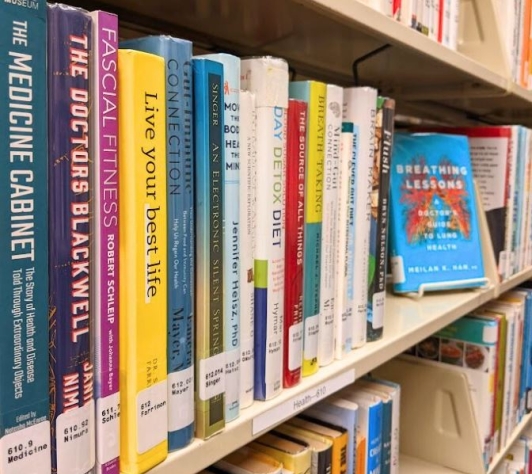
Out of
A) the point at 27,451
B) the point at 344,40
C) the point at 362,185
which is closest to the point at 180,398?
the point at 27,451

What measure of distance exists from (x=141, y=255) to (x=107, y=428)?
13 cm

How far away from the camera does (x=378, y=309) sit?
0.77m

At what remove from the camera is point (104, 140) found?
397 mm

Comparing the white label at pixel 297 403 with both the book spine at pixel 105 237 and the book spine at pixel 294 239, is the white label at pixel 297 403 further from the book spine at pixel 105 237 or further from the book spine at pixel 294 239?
the book spine at pixel 105 237

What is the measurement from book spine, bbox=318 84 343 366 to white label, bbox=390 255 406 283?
0.36m

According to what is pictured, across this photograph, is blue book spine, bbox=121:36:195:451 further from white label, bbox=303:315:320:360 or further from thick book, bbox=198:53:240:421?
white label, bbox=303:315:320:360

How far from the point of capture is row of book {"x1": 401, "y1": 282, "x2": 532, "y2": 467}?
3.85 ft

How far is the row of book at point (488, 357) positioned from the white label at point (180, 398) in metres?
0.77

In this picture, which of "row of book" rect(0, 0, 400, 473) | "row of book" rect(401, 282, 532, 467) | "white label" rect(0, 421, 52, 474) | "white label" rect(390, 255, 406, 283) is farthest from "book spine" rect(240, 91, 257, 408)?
"row of book" rect(401, 282, 532, 467)

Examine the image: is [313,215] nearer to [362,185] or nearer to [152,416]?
[362,185]

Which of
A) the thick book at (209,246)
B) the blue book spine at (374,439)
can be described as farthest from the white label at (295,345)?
the blue book spine at (374,439)

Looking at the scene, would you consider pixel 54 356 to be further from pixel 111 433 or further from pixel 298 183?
pixel 298 183

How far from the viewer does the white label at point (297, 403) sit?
57 centimetres

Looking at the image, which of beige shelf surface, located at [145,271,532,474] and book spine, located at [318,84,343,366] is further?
book spine, located at [318,84,343,366]
